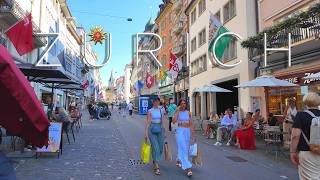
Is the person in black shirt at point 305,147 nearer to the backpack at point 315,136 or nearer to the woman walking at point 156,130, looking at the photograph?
the backpack at point 315,136

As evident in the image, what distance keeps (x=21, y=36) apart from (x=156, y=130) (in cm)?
744

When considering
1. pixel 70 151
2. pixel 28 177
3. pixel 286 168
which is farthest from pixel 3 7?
pixel 286 168

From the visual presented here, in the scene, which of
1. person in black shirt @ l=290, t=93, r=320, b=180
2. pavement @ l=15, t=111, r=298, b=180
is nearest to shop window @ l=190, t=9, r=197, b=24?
pavement @ l=15, t=111, r=298, b=180

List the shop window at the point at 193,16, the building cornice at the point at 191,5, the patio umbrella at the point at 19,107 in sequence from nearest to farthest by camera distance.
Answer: the patio umbrella at the point at 19,107 → the building cornice at the point at 191,5 → the shop window at the point at 193,16

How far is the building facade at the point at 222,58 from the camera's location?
24391 millimetres

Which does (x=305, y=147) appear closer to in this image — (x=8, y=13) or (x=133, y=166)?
(x=133, y=166)

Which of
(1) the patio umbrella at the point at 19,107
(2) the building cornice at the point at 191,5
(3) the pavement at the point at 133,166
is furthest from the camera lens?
(2) the building cornice at the point at 191,5

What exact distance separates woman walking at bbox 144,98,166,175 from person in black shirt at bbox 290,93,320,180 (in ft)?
15.3

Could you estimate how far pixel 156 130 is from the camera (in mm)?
9461

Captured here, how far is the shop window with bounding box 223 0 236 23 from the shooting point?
27.4 meters

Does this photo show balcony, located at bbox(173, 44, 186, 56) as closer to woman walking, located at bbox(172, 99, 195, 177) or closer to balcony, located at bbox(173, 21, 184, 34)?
balcony, located at bbox(173, 21, 184, 34)

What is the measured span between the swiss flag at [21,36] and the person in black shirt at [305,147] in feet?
37.0

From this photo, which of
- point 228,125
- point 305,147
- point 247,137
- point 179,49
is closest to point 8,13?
point 228,125

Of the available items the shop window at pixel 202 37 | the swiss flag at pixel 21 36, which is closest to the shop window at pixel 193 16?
the shop window at pixel 202 37
